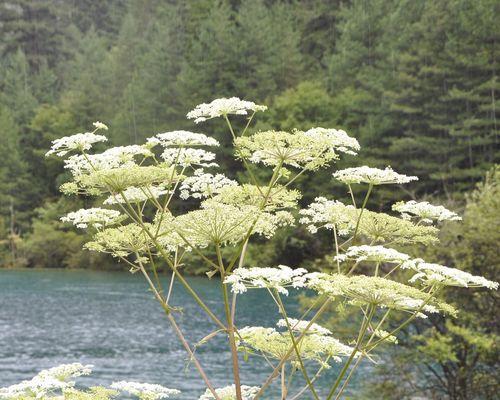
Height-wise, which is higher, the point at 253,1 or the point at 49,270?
the point at 253,1

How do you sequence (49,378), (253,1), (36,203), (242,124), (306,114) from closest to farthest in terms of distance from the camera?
1. (49,378)
2. (306,114)
3. (242,124)
4. (253,1)
5. (36,203)

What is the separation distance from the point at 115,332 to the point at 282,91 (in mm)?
27957

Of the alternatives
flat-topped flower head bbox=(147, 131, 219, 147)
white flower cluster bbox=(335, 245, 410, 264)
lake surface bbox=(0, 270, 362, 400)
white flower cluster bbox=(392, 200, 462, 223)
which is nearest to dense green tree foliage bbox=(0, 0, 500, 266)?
lake surface bbox=(0, 270, 362, 400)

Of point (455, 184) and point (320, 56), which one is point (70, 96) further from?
point (455, 184)

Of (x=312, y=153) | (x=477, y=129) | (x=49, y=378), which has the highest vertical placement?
(x=477, y=129)

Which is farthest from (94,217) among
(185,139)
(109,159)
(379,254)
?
(379,254)

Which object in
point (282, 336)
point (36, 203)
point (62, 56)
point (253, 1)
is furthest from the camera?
point (62, 56)

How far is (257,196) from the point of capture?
14.8 ft

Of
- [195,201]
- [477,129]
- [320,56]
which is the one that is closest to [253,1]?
[320,56]

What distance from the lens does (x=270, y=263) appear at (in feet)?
125

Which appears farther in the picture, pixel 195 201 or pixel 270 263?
pixel 195 201

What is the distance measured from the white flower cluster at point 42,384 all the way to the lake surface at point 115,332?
898 cm

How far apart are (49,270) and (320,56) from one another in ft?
80.9

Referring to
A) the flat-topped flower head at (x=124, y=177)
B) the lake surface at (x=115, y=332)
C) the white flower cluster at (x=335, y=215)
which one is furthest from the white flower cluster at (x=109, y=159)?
the lake surface at (x=115, y=332)
